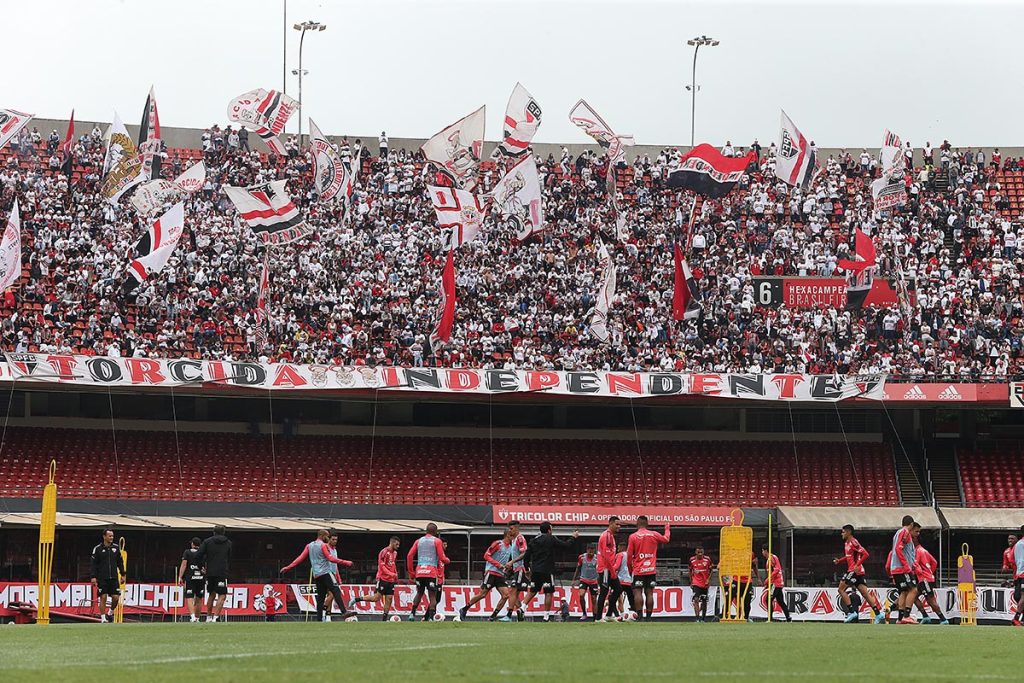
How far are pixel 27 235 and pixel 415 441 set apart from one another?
13.4 metres

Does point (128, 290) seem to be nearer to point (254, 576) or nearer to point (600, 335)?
point (254, 576)

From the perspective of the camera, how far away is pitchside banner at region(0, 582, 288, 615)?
106 feet

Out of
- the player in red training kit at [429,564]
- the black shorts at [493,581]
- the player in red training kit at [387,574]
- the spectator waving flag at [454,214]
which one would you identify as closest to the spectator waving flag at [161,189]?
the spectator waving flag at [454,214]

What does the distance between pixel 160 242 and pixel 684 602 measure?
53.4 ft

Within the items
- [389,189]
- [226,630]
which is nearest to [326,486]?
[389,189]

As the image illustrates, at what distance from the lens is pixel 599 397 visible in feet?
140

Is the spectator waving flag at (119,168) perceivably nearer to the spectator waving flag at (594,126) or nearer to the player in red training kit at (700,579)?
the spectator waving flag at (594,126)

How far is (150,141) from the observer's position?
4500cm

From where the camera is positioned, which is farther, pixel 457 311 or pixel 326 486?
pixel 457 311

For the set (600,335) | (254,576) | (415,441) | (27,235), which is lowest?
(254,576)

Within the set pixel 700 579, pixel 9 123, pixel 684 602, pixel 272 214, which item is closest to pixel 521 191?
pixel 272 214

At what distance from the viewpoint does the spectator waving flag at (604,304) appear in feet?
144

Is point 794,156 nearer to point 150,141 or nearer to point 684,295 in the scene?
point 684,295

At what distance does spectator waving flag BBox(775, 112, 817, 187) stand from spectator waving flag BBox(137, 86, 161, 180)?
18797 mm
